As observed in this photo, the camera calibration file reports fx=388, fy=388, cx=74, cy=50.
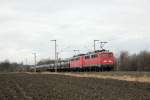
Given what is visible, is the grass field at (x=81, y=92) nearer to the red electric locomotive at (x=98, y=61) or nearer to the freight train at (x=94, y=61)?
the red electric locomotive at (x=98, y=61)

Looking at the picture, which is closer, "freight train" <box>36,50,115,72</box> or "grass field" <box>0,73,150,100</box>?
"grass field" <box>0,73,150,100</box>

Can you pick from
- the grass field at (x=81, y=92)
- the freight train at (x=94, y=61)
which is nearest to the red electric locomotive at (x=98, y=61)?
the freight train at (x=94, y=61)

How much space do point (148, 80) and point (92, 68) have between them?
32786 millimetres

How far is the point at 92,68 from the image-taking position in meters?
63.8

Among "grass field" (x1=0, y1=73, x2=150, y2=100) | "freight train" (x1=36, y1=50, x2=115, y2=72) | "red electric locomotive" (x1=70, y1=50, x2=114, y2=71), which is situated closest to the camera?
"grass field" (x1=0, y1=73, x2=150, y2=100)

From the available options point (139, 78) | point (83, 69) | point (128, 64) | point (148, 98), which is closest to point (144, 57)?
point (128, 64)

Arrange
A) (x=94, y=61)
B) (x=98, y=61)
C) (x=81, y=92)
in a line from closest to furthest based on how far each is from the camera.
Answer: (x=81, y=92) < (x=98, y=61) < (x=94, y=61)

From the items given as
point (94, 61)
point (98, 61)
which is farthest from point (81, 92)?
point (94, 61)

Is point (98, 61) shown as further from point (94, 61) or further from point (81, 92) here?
point (81, 92)

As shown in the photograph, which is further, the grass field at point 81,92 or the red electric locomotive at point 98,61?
the red electric locomotive at point 98,61

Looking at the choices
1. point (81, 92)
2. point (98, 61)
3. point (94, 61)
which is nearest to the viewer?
point (81, 92)

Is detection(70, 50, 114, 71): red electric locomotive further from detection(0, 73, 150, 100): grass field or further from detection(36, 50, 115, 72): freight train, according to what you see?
detection(0, 73, 150, 100): grass field

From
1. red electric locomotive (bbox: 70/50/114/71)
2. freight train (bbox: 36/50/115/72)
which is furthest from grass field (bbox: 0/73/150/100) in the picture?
freight train (bbox: 36/50/115/72)

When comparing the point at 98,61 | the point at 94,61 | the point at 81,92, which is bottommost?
the point at 81,92
